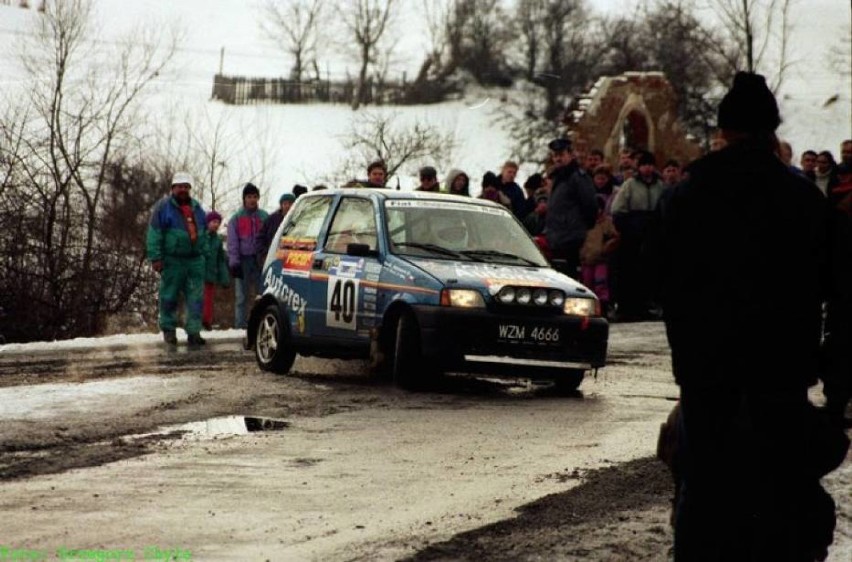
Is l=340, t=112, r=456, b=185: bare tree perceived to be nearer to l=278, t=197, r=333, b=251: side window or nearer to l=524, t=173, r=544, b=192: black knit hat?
l=524, t=173, r=544, b=192: black knit hat

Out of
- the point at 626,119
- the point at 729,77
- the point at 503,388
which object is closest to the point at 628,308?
the point at 503,388

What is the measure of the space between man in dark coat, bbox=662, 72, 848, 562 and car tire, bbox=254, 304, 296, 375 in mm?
9821

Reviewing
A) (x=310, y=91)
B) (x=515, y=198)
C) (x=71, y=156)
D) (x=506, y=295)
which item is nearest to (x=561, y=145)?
(x=515, y=198)

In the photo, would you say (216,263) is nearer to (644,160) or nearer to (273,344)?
(644,160)

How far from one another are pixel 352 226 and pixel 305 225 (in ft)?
2.39

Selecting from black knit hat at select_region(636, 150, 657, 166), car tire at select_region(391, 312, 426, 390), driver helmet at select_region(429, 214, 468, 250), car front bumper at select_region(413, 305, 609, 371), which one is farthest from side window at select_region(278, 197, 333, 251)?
black knit hat at select_region(636, 150, 657, 166)

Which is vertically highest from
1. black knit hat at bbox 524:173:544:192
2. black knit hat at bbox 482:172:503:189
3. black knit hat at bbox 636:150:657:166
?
black knit hat at bbox 636:150:657:166

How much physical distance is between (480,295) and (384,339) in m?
1.01

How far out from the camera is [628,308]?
2273cm

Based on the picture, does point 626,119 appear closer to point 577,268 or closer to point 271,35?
point 577,268

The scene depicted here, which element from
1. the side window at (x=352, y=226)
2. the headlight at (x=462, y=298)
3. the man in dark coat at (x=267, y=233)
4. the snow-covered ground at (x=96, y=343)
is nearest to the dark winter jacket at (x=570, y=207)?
the man in dark coat at (x=267, y=233)

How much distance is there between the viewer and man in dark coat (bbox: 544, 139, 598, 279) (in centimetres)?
2000

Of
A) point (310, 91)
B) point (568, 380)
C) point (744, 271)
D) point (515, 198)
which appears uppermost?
point (310, 91)

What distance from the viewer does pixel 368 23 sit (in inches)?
3401
